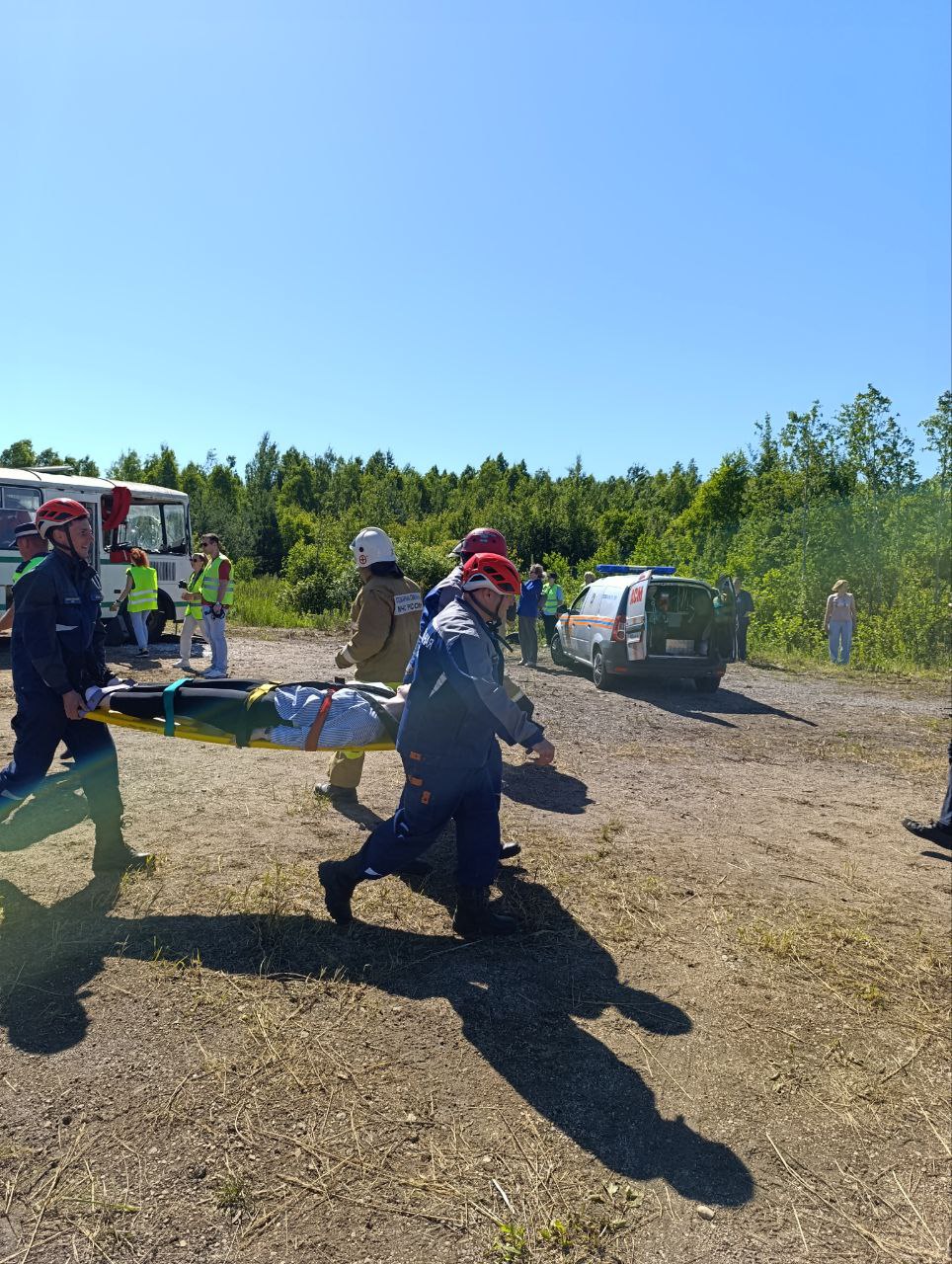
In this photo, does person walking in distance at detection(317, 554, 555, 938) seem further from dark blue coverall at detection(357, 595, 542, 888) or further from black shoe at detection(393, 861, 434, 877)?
black shoe at detection(393, 861, 434, 877)

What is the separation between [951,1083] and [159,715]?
395 centimetres

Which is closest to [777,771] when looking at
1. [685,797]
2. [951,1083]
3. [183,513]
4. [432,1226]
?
[685,797]

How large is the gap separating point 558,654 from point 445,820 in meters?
12.0

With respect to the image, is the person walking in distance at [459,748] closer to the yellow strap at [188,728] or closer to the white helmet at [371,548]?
the yellow strap at [188,728]

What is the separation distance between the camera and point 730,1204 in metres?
2.62

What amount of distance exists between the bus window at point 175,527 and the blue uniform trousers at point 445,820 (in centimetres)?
1441

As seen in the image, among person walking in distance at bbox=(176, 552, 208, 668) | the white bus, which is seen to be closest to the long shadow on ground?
person walking in distance at bbox=(176, 552, 208, 668)

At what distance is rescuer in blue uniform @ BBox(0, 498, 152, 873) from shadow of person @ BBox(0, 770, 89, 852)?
9.7 inches

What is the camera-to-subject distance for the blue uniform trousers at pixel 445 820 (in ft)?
12.4

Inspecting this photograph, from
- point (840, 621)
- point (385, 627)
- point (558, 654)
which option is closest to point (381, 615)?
point (385, 627)

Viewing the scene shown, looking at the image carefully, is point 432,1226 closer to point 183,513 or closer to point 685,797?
point 685,797

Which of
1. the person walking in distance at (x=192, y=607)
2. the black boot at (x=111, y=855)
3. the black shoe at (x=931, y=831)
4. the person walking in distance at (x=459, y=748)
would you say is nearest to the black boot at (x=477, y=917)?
the person walking in distance at (x=459, y=748)

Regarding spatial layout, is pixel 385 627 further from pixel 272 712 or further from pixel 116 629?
pixel 116 629

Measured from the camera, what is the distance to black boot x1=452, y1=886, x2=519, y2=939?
407 cm
